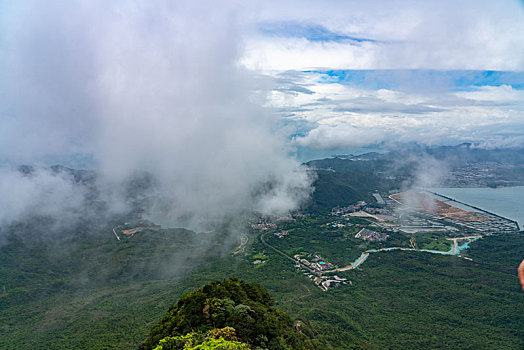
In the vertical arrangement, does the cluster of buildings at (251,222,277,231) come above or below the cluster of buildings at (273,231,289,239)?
above

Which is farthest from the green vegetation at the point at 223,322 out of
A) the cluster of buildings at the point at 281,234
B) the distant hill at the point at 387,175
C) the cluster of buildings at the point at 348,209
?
the distant hill at the point at 387,175

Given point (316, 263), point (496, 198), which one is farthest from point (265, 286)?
point (496, 198)

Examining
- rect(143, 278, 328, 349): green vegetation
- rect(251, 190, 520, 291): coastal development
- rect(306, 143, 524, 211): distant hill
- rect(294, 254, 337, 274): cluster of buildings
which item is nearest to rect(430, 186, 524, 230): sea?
rect(251, 190, 520, 291): coastal development

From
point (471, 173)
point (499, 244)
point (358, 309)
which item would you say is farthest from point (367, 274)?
point (471, 173)

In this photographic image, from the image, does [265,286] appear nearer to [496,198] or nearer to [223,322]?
[223,322]

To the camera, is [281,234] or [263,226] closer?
[281,234]

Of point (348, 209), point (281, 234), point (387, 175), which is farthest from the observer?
point (387, 175)

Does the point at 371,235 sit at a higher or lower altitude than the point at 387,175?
lower

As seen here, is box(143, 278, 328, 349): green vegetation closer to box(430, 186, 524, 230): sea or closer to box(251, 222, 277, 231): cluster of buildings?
box(251, 222, 277, 231): cluster of buildings
